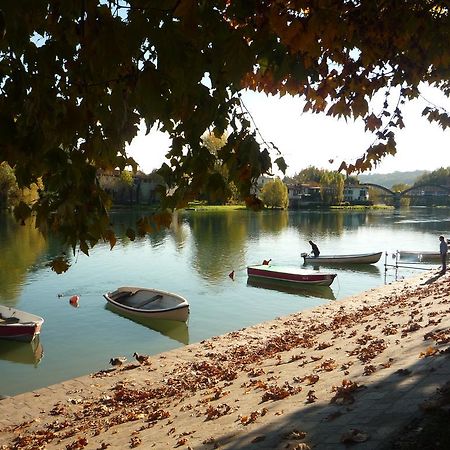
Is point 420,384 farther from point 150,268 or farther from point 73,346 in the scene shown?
point 150,268

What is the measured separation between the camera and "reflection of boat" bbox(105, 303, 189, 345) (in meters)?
17.2

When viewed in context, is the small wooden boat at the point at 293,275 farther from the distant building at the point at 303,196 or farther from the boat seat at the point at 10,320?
Answer: the distant building at the point at 303,196

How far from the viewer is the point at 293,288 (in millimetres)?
26578

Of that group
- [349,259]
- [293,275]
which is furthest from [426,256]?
[293,275]

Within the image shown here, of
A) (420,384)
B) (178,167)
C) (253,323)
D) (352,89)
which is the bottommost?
(253,323)

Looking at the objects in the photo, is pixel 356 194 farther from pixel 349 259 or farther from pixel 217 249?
pixel 349 259

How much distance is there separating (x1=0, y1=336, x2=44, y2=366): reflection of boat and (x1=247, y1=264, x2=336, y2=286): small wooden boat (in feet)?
47.6

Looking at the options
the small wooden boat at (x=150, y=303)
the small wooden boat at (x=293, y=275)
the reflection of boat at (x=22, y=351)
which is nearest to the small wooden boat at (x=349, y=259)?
the small wooden boat at (x=293, y=275)

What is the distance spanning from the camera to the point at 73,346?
51.5 ft

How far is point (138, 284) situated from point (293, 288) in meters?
8.74

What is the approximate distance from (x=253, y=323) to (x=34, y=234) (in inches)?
1438

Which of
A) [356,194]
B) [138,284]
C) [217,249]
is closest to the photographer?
[138,284]

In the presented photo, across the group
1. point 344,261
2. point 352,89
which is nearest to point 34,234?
point 344,261

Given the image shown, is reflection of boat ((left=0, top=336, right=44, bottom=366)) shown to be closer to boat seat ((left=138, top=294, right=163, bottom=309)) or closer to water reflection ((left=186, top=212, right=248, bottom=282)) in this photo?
boat seat ((left=138, top=294, right=163, bottom=309))
